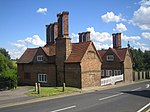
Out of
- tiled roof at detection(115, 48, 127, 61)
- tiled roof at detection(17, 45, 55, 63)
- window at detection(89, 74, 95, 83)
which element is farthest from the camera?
tiled roof at detection(115, 48, 127, 61)

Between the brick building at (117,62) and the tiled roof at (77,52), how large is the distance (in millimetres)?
18859

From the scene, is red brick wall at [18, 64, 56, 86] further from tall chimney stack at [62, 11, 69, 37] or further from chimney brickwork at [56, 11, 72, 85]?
tall chimney stack at [62, 11, 69, 37]

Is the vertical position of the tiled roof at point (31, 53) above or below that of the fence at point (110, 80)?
above

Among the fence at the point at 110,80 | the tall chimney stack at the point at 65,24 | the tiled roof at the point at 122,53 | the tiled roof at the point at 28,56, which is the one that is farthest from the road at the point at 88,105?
the tiled roof at the point at 122,53

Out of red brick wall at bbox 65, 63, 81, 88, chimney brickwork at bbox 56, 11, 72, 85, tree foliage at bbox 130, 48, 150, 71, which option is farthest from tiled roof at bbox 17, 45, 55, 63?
tree foliage at bbox 130, 48, 150, 71

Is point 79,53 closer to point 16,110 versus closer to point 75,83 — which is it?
point 75,83

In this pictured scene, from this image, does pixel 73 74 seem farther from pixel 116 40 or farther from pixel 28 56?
pixel 116 40

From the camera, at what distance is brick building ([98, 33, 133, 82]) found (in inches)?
2173

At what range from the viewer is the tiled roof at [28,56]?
151 ft

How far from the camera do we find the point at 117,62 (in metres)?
55.8

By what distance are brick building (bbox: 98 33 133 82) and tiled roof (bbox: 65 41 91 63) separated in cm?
1886

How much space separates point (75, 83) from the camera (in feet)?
118

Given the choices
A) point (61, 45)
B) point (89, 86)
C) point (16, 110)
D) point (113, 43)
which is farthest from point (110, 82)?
point (16, 110)

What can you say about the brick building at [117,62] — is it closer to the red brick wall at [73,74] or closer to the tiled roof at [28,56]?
the tiled roof at [28,56]
